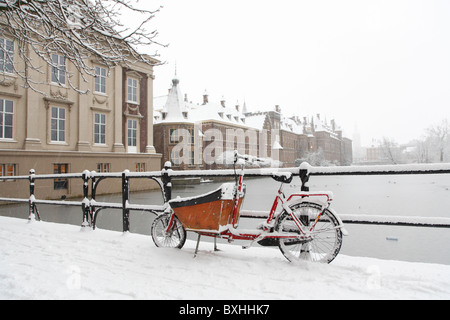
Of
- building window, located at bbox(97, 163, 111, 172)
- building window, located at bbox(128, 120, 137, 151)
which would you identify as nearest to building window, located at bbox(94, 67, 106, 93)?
building window, located at bbox(128, 120, 137, 151)

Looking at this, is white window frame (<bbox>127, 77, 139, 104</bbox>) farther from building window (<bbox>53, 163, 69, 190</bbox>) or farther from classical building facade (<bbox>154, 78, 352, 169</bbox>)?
classical building facade (<bbox>154, 78, 352, 169</bbox>)

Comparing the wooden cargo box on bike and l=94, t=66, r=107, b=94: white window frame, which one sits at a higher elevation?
l=94, t=66, r=107, b=94: white window frame

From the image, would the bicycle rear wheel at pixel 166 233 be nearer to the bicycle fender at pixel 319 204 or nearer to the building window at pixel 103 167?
the bicycle fender at pixel 319 204

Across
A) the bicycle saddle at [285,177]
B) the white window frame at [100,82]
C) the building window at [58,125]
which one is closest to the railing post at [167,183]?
the bicycle saddle at [285,177]

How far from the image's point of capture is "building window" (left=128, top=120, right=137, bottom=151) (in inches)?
933

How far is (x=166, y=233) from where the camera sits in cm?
398

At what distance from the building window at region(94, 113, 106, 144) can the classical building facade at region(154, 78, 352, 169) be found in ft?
31.9

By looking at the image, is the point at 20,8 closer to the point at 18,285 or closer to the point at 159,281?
the point at 18,285

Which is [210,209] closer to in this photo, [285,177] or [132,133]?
[285,177]

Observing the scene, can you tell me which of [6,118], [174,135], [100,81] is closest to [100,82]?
[100,81]

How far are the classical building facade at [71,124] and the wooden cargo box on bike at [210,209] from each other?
12.4m

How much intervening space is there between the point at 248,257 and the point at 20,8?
18.3ft
